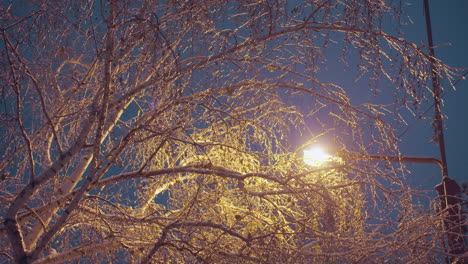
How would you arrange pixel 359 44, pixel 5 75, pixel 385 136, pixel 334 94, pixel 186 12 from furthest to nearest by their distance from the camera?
pixel 334 94, pixel 385 136, pixel 359 44, pixel 186 12, pixel 5 75

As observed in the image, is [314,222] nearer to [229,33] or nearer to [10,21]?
[229,33]

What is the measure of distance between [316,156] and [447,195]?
171 cm

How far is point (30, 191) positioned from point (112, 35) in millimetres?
1674

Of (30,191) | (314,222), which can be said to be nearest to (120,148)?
(30,191)

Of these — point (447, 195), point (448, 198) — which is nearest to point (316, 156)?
point (447, 195)

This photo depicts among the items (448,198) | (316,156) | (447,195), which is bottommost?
(447,195)

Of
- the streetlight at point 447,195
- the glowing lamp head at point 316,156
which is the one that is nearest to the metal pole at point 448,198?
the streetlight at point 447,195

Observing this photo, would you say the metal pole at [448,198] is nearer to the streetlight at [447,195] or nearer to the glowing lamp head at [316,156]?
the streetlight at [447,195]

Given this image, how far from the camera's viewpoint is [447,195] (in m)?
5.35

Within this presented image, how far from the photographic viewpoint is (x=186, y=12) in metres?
4.29

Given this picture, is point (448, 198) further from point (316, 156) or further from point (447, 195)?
point (316, 156)

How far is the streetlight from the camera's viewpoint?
5105mm

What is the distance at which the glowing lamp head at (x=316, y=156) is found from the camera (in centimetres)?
603

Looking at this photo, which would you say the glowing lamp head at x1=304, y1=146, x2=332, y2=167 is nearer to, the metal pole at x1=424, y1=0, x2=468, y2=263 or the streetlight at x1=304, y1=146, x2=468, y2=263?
the streetlight at x1=304, y1=146, x2=468, y2=263
